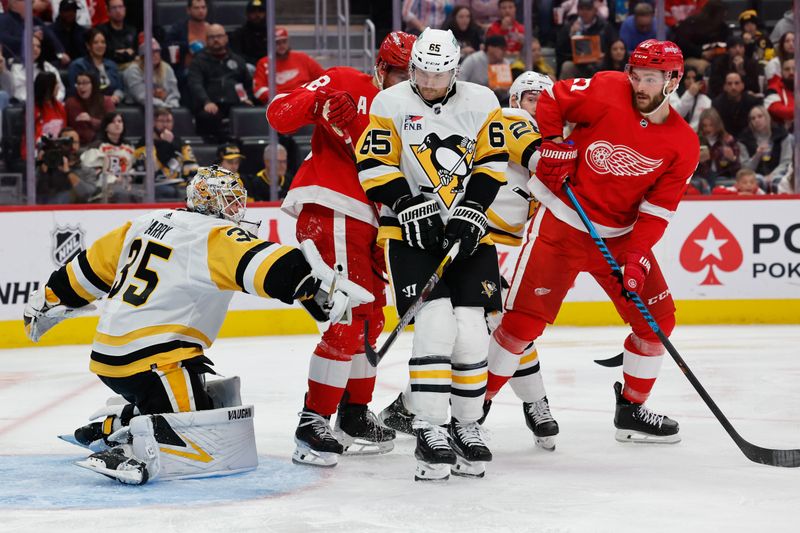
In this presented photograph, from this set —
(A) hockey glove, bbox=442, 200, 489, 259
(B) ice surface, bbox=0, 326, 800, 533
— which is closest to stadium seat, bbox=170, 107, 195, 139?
(B) ice surface, bbox=0, 326, 800, 533

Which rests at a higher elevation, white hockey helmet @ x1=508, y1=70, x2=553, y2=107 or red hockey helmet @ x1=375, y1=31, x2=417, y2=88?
red hockey helmet @ x1=375, y1=31, x2=417, y2=88

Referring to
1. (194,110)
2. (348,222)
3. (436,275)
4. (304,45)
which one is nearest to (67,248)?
(194,110)

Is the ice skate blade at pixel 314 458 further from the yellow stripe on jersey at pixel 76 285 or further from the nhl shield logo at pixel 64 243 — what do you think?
the nhl shield logo at pixel 64 243

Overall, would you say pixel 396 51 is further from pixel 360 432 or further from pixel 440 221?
pixel 360 432

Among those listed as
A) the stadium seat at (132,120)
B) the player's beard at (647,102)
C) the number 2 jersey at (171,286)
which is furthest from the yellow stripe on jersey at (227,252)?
the stadium seat at (132,120)

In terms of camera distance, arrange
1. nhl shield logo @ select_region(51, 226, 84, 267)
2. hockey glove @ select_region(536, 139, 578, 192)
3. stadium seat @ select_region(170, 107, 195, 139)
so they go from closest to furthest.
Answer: hockey glove @ select_region(536, 139, 578, 192) < nhl shield logo @ select_region(51, 226, 84, 267) < stadium seat @ select_region(170, 107, 195, 139)

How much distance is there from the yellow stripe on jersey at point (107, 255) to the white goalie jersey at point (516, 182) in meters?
1.24

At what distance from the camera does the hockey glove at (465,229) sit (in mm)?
3275

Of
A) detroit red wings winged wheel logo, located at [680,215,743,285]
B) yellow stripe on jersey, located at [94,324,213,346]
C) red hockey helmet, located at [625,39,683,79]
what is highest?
red hockey helmet, located at [625,39,683,79]

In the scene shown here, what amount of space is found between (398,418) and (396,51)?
1.21 metres

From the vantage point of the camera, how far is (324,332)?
11.8 ft

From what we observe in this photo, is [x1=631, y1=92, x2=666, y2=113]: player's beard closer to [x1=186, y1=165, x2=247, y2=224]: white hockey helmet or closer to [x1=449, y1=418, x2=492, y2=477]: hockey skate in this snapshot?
[x1=449, y1=418, x2=492, y2=477]: hockey skate

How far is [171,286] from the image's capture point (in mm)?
3240

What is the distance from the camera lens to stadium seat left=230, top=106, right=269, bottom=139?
295 inches
